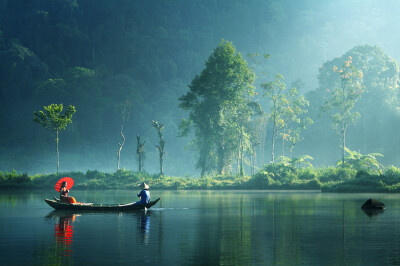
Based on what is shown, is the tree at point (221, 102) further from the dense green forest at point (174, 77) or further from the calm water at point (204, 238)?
the calm water at point (204, 238)

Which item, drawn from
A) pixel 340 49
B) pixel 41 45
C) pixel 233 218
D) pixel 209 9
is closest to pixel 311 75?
pixel 340 49

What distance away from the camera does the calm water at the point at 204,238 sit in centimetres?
1680

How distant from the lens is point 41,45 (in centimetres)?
15662

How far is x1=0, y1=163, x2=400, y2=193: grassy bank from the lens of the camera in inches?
2301

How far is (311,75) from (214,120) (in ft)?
303

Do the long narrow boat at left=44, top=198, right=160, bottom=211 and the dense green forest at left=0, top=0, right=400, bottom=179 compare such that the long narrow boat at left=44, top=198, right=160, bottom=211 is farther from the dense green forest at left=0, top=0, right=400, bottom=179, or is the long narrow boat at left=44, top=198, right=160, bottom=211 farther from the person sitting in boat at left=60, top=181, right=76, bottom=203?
the dense green forest at left=0, top=0, right=400, bottom=179

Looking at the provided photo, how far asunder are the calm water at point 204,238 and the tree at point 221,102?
46.7 m

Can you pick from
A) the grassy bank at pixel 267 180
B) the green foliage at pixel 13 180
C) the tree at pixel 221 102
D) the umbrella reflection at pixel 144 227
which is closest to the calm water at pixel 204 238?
the umbrella reflection at pixel 144 227

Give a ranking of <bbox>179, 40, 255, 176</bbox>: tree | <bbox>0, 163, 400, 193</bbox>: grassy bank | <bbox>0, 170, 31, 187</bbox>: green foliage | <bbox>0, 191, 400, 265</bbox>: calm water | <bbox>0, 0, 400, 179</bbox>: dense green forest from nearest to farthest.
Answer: <bbox>0, 191, 400, 265</bbox>: calm water < <bbox>0, 163, 400, 193</bbox>: grassy bank < <bbox>0, 170, 31, 187</bbox>: green foliage < <bbox>179, 40, 255, 176</bbox>: tree < <bbox>0, 0, 400, 179</bbox>: dense green forest

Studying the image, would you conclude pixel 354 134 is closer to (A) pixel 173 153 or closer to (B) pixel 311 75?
(A) pixel 173 153

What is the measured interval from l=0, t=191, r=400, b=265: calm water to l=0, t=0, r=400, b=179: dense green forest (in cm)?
5114

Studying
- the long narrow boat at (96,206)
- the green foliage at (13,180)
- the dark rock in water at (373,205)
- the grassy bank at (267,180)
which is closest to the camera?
the long narrow boat at (96,206)

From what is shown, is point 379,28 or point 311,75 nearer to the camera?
point 311,75

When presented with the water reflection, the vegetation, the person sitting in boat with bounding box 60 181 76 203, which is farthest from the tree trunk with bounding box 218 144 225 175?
the water reflection
